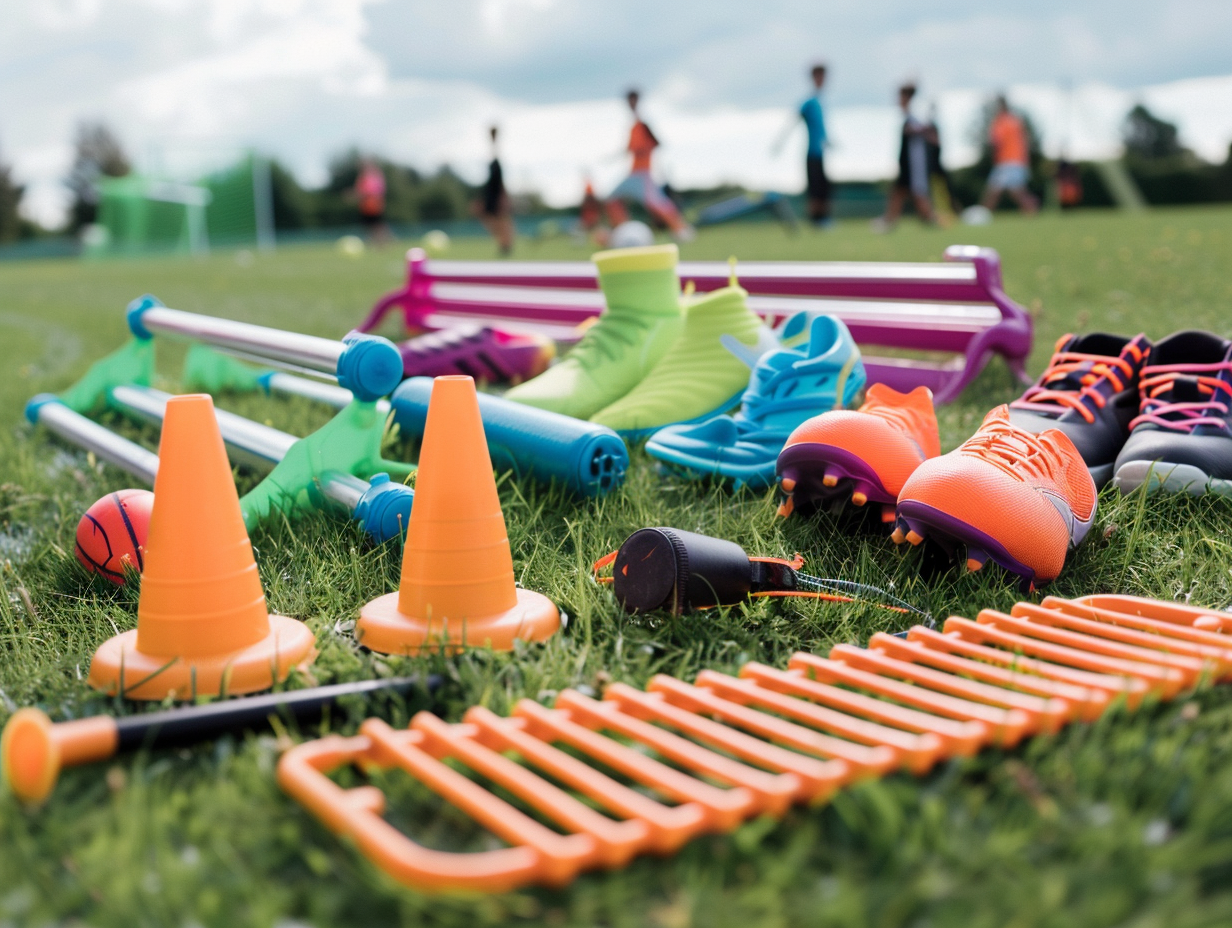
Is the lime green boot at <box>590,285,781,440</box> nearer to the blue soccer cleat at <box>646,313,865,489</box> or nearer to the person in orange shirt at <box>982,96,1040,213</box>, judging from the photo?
the blue soccer cleat at <box>646,313,865,489</box>

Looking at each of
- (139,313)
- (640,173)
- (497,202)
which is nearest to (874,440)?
(139,313)

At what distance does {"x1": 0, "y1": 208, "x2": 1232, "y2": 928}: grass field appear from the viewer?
38.4 inches

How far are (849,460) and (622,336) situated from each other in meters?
1.48

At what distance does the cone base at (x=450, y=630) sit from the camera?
1670 mm

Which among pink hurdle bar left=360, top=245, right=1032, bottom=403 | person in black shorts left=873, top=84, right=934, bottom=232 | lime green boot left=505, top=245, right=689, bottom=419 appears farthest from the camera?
person in black shorts left=873, top=84, right=934, bottom=232

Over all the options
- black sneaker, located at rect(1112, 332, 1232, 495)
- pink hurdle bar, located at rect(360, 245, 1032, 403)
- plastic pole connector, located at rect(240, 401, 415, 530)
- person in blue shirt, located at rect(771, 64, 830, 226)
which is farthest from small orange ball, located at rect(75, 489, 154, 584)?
person in blue shirt, located at rect(771, 64, 830, 226)

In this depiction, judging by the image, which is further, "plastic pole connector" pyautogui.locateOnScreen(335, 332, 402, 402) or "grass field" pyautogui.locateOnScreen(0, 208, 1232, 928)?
"plastic pole connector" pyautogui.locateOnScreen(335, 332, 402, 402)

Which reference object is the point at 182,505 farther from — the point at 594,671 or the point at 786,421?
the point at 786,421

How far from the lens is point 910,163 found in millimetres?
13117

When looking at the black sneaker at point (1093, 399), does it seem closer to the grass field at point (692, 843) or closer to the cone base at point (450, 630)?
the grass field at point (692, 843)

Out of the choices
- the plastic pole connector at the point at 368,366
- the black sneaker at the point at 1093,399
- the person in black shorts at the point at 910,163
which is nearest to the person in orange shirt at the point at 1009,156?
the person in black shorts at the point at 910,163

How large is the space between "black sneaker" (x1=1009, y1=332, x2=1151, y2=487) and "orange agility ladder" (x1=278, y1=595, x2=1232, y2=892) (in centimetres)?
96

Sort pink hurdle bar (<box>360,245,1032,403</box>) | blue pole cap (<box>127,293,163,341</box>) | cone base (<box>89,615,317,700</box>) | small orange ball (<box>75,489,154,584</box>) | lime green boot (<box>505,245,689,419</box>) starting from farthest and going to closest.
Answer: blue pole cap (<box>127,293,163,341</box>) < pink hurdle bar (<box>360,245,1032,403</box>) < lime green boot (<box>505,245,689,419</box>) < small orange ball (<box>75,489,154,584</box>) < cone base (<box>89,615,317,700</box>)

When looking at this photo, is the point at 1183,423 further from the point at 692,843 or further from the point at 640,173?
the point at 640,173
